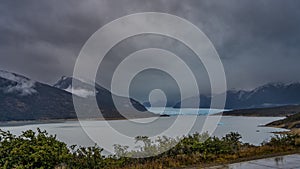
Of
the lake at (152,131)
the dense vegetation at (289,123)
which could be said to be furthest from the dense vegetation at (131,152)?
the dense vegetation at (289,123)

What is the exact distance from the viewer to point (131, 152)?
7.76 m

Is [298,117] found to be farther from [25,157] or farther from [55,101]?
[55,101]

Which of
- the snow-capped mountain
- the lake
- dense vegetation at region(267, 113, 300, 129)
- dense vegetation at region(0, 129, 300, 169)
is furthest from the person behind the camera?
dense vegetation at region(267, 113, 300, 129)

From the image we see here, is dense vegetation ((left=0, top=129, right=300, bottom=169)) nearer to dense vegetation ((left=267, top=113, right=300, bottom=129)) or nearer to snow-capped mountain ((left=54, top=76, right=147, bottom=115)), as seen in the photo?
snow-capped mountain ((left=54, top=76, right=147, bottom=115))

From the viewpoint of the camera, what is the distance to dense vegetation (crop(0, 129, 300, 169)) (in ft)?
18.3

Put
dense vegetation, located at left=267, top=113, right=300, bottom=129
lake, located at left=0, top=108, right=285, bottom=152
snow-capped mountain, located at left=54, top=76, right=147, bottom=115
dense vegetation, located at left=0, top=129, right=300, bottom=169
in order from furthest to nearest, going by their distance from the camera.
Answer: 1. dense vegetation, located at left=267, top=113, right=300, bottom=129
2. lake, located at left=0, top=108, right=285, bottom=152
3. snow-capped mountain, located at left=54, top=76, right=147, bottom=115
4. dense vegetation, located at left=0, top=129, right=300, bottom=169

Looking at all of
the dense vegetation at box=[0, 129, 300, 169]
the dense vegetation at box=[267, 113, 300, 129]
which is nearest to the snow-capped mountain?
the dense vegetation at box=[0, 129, 300, 169]

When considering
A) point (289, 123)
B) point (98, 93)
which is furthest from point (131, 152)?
point (98, 93)

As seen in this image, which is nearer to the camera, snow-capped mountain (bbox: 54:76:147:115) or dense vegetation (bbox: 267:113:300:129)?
snow-capped mountain (bbox: 54:76:147:115)

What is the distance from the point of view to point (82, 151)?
6.45 meters

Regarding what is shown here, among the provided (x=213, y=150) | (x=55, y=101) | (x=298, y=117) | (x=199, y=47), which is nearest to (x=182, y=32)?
(x=199, y=47)

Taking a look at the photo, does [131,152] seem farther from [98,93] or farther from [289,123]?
[98,93]

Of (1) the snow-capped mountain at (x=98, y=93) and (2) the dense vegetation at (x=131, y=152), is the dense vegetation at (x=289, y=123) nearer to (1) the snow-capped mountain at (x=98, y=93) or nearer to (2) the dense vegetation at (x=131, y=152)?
(1) the snow-capped mountain at (x=98, y=93)

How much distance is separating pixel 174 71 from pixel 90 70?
2.76 meters
